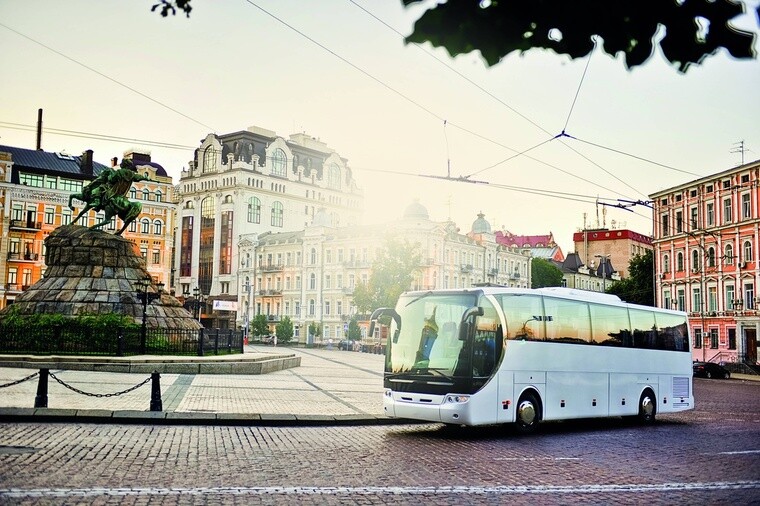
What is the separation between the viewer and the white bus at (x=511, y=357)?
14969 mm

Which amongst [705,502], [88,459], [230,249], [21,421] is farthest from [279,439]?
[230,249]

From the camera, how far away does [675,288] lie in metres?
65.9

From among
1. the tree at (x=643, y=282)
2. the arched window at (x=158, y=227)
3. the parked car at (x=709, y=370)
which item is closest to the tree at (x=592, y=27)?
the parked car at (x=709, y=370)

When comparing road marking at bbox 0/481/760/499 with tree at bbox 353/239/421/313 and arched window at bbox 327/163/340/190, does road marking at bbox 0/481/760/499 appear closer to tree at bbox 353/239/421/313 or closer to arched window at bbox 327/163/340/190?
tree at bbox 353/239/421/313

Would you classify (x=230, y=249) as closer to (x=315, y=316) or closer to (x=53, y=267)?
(x=315, y=316)

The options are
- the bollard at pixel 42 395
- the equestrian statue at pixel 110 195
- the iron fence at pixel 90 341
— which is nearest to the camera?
the bollard at pixel 42 395

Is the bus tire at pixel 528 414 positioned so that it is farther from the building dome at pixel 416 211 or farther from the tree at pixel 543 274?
the tree at pixel 543 274

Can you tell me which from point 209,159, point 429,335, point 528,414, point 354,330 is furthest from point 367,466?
point 209,159

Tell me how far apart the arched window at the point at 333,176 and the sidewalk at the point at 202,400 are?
9182 cm

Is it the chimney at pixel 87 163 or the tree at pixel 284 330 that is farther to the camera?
the tree at pixel 284 330

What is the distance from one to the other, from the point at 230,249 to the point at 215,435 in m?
91.3

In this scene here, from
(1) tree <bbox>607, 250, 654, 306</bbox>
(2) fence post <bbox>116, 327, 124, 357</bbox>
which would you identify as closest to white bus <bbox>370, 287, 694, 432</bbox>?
(2) fence post <bbox>116, 327, 124, 357</bbox>

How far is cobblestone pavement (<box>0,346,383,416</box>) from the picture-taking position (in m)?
17.3

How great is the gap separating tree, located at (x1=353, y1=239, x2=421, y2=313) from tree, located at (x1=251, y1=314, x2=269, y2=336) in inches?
905
